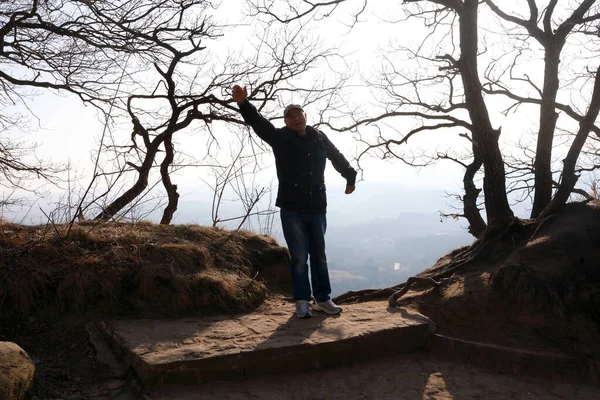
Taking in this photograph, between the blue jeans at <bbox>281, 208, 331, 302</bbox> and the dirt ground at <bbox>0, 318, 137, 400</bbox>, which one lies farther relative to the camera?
the blue jeans at <bbox>281, 208, 331, 302</bbox>

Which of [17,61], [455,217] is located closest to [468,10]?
[455,217]

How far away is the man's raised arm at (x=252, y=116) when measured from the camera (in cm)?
415

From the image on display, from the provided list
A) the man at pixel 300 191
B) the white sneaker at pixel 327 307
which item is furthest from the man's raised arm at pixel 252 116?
the white sneaker at pixel 327 307

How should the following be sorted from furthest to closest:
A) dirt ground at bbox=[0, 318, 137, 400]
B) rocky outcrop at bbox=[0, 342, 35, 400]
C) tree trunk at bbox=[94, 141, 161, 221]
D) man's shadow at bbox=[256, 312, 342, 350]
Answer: tree trunk at bbox=[94, 141, 161, 221] → man's shadow at bbox=[256, 312, 342, 350] → dirt ground at bbox=[0, 318, 137, 400] → rocky outcrop at bbox=[0, 342, 35, 400]

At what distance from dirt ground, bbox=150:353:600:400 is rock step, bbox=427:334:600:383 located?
0.32 ft

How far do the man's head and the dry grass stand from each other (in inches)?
66.2

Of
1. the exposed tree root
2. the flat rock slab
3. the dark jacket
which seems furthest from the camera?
the exposed tree root

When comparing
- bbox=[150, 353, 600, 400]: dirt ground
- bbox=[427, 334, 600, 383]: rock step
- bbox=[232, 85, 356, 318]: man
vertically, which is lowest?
bbox=[150, 353, 600, 400]: dirt ground

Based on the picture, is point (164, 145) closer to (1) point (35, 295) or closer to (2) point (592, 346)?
(1) point (35, 295)

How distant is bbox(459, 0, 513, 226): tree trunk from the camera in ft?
22.4

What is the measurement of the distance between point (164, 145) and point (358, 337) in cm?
679

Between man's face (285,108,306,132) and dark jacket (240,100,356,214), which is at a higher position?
man's face (285,108,306,132)

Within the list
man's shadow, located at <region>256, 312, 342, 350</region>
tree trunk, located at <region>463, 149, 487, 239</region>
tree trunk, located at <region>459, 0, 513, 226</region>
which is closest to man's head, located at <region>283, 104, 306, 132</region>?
man's shadow, located at <region>256, 312, 342, 350</region>

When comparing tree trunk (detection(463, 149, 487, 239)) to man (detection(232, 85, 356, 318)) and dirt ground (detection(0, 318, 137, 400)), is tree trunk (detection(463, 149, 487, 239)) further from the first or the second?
dirt ground (detection(0, 318, 137, 400))
